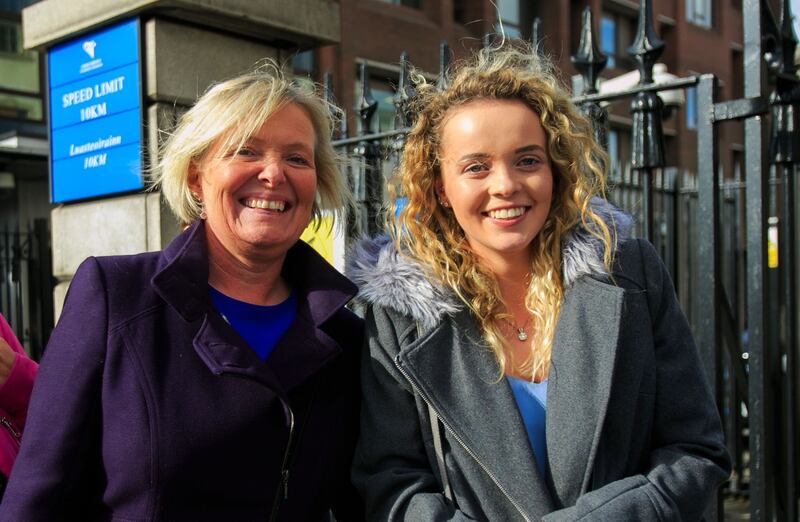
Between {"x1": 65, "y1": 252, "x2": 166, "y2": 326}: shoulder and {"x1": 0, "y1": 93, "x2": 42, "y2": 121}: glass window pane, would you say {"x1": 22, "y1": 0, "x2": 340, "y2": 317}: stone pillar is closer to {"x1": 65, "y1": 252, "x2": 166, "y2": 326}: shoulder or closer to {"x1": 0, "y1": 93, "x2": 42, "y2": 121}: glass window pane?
{"x1": 65, "y1": 252, "x2": 166, "y2": 326}: shoulder

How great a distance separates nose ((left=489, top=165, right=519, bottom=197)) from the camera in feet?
6.36

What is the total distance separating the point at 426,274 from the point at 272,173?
480mm

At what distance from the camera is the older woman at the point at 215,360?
1820 mm

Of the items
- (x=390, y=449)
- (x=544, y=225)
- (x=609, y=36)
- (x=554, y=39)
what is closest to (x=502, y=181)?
(x=544, y=225)

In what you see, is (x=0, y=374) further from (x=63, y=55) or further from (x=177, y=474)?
(x=63, y=55)

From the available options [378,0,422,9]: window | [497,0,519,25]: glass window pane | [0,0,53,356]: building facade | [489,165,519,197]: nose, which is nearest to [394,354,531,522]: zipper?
[489,165,519,197]: nose

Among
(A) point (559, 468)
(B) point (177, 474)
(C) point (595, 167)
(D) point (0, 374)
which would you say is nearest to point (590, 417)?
(A) point (559, 468)

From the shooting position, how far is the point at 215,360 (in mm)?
1881

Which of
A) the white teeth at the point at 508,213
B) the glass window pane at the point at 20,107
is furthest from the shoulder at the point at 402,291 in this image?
the glass window pane at the point at 20,107

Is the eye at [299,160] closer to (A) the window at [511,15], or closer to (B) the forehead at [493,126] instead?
(B) the forehead at [493,126]

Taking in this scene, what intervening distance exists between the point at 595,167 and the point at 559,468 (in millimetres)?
789

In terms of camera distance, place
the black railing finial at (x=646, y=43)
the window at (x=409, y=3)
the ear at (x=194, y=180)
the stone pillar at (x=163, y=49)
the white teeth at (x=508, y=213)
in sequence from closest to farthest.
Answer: the white teeth at (x=508, y=213) → the ear at (x=194, y=180) → the black railing finial at (x=646, y=43) → the stone pillar at (x=163, y=49) → the window at (x=409, y=3)

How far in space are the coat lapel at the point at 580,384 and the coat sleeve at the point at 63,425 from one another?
42.9 inches

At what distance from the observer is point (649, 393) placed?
1892 millimetres
